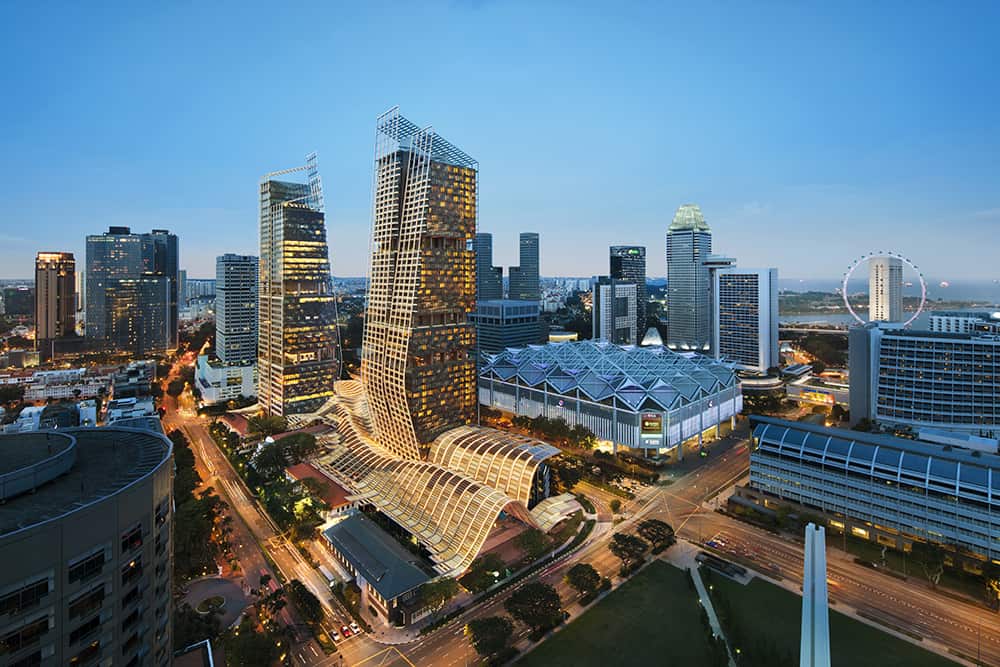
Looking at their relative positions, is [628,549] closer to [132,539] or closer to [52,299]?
[132,539]

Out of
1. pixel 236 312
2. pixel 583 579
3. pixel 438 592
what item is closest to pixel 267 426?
pixel 236 312

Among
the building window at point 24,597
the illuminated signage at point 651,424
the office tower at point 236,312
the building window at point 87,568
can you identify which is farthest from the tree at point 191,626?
the office tower at point 236,312

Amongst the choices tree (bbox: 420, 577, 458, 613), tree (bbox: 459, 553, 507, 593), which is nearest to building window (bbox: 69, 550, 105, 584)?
tree (bbox: 420, 577, 458, 613)

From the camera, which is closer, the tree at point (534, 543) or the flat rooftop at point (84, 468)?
the flat rooftop at point (84, 468)

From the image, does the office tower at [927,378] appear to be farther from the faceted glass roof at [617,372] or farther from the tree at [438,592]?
the tree at [438,592]

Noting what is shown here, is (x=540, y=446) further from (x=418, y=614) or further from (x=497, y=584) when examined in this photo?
(x=418, y=614)

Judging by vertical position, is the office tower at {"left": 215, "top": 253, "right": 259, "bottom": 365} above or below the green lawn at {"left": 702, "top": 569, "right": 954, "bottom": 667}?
above

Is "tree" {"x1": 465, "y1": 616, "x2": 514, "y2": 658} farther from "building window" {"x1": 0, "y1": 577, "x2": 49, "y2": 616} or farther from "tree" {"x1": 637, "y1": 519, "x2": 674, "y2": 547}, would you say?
"building window" {"x1": 0, "y1": 577, "x2": 49, "y2": 616}
